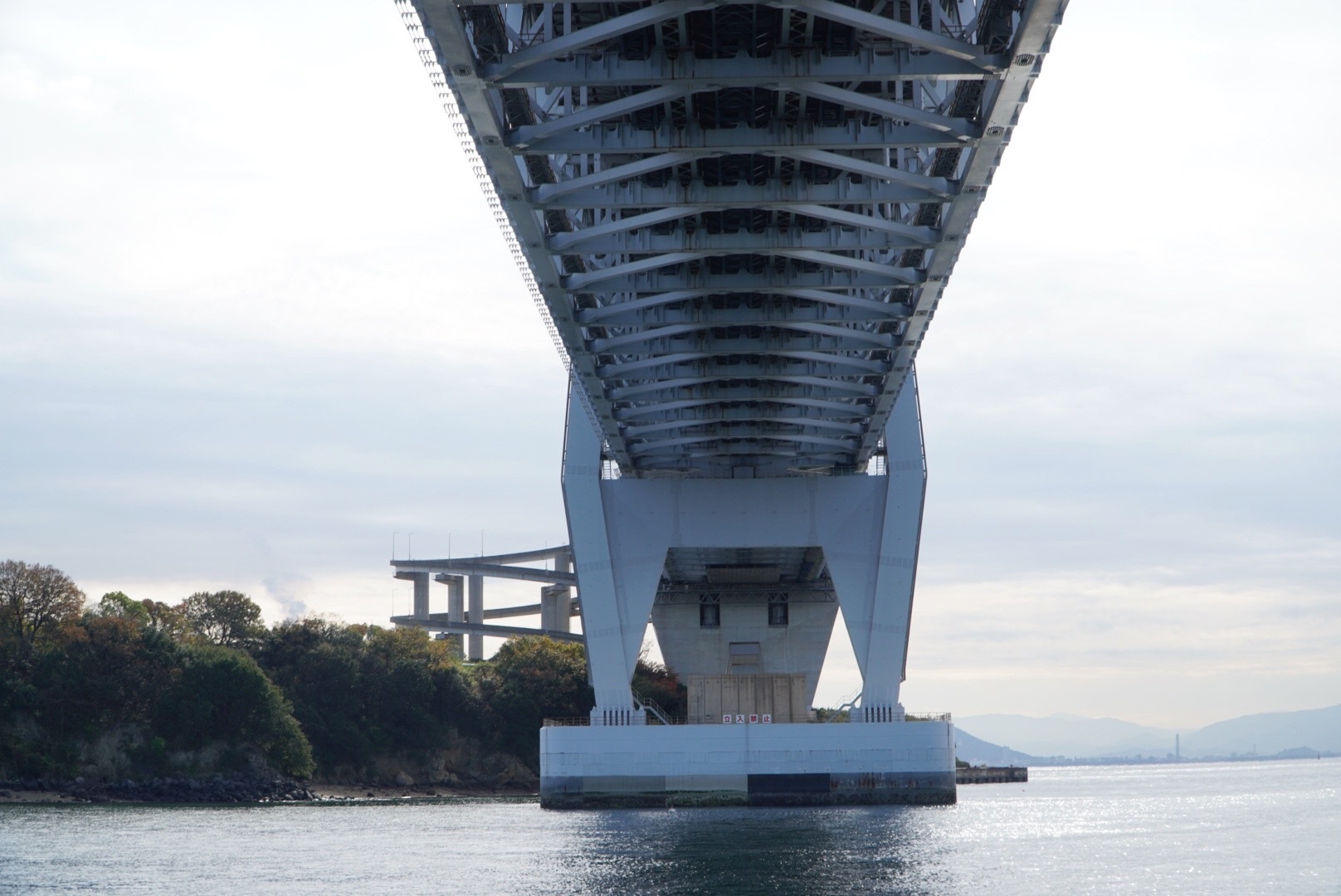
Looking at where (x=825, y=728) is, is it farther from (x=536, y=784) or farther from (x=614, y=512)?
(x=536, y=784)

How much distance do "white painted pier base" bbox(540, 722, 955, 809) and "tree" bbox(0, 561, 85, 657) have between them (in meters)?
32.5

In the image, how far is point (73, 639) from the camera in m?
65.7

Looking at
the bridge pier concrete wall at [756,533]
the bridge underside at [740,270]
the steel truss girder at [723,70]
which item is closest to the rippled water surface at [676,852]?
the bridge pier concrete wall at [756,533]

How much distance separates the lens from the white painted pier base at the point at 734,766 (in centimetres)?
4569

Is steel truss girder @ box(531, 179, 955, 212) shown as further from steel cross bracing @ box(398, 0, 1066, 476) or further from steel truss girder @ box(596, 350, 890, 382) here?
steel truss girder @ box(596, 350, 890, 382)

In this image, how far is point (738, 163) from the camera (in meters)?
26.5

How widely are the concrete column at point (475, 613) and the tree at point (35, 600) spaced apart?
214 ft

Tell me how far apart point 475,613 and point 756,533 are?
87.1 m

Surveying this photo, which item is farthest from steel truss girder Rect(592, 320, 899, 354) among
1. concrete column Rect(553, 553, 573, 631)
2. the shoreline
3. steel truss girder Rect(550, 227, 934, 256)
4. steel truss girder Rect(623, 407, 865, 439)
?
concrete column Rect(553, 553, 573, 631)

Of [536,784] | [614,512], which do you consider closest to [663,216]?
[614,512]

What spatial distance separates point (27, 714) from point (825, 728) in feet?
114

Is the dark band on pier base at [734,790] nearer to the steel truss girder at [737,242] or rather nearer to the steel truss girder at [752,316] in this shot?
the steel truss girder at [752,316]

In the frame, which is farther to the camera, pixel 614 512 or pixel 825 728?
pixel 614 512

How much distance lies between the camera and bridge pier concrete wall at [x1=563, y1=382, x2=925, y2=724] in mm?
49906
